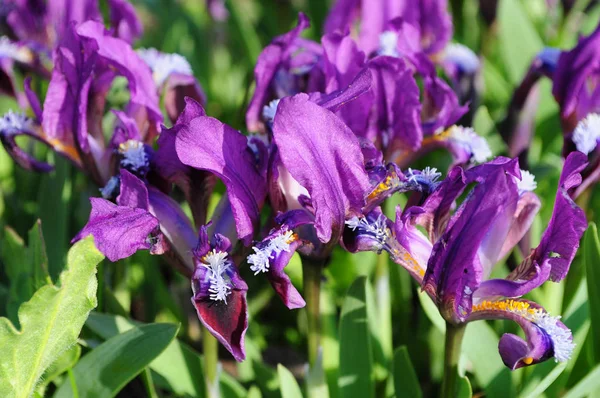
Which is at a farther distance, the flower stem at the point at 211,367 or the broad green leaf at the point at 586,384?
the flower stem at the point at 211,367

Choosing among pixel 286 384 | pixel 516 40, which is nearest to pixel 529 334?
pixel 286 384

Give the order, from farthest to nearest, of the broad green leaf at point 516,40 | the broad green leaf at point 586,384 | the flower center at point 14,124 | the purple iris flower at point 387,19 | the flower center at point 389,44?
the broad green leaf at point 516,40, the purple iris flower at point 387,19, the flower center at point 389,44, the flower center at point 14,124, the broad green leaf at point 586,384

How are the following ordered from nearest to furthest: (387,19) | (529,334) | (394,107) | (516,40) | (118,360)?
(529,334), (118,360), (394,107), (387,19), (516,40)

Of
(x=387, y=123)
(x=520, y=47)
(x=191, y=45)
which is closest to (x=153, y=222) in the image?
(x=387, y=123)

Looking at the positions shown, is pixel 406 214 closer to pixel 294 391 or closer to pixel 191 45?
pixel 294 391

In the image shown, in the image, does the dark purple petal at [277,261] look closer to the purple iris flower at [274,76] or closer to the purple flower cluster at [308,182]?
the purple flower cluster at [308,182]

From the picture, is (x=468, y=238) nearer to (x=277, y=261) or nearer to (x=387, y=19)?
(x=277, y=261)

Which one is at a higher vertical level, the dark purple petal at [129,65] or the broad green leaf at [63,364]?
the dark purple petal at [129,65]

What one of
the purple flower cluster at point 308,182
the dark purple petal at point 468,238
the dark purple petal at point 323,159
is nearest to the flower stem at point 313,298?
the purple flower cluster at point 308,182
